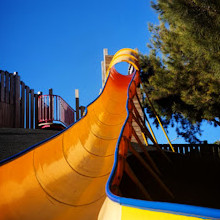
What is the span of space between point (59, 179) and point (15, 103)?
268 inches

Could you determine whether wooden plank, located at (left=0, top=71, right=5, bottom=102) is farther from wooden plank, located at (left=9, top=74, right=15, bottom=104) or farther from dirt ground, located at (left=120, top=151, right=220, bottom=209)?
dirt ground, located at (left=120, top=151, right=220, bottom=209)

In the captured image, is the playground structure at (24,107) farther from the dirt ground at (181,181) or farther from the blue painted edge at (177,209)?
the blue painted edge at (177,209)

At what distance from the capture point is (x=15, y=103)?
955 cm

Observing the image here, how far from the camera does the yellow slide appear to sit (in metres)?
2.90

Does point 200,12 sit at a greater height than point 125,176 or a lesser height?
greater

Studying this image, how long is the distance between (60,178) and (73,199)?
399 mm

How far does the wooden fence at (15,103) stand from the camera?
9.02m

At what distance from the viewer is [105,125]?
6211 mm

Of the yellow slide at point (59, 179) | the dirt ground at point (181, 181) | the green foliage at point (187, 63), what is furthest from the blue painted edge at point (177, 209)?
the green foliage at point (187, 63)

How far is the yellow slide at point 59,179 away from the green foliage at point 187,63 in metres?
2.94

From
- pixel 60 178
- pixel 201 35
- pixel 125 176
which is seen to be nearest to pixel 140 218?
pixel 60 178

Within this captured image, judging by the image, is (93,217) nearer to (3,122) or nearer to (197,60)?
(197,60)

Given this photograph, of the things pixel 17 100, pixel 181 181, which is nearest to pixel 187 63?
pixel 181 181

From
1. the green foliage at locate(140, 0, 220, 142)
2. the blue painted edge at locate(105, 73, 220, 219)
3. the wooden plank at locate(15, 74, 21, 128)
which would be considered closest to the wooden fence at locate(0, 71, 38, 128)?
the wooden plank at locate(15, 74, 21, 128)
